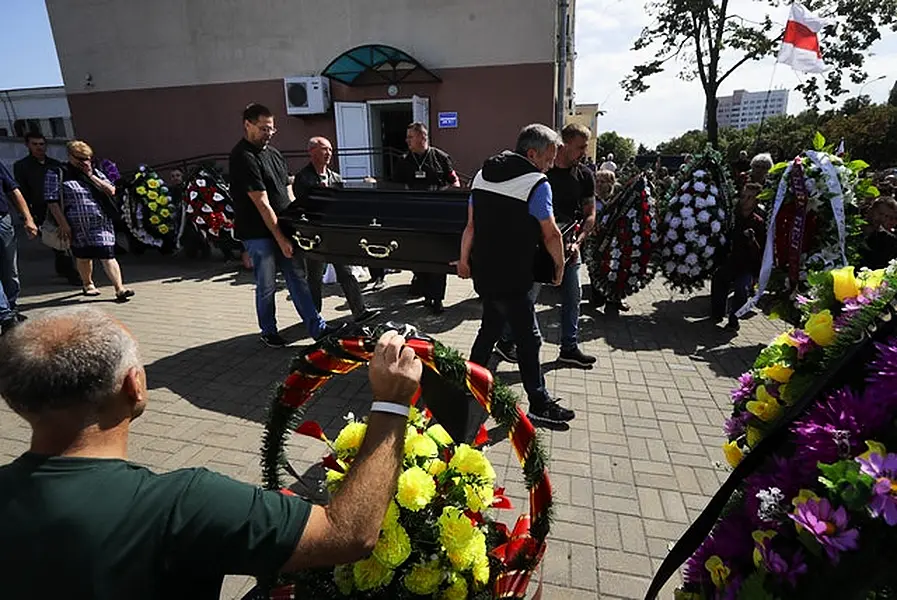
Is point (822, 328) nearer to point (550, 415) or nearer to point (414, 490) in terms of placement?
point (414, 490)

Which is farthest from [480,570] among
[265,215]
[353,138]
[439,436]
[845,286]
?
[353,138]

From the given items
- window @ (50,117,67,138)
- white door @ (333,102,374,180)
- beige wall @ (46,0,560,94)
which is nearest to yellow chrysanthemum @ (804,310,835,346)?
beige wall @ (46,0,560,94)

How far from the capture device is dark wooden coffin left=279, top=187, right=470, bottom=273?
3844 mm

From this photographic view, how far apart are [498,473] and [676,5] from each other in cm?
2054

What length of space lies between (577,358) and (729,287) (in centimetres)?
223

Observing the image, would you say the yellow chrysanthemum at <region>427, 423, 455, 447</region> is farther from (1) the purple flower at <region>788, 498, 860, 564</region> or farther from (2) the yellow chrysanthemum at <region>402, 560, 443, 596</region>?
(1) the purple flower at <region>788, 498, 860, 564</region>

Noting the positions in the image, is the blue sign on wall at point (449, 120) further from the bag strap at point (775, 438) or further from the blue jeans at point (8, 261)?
the bag strap at point (775, 438)

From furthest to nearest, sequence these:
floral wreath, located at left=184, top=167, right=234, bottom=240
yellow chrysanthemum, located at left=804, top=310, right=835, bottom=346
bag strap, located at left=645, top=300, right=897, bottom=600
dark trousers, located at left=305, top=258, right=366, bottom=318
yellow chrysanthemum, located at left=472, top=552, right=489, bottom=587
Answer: floral wreath, located at left=184, top=167, right=234, bottom=240
dark trousers, located at left=305, top=258, right=366, bottom=318
yellow chrysanthemum, located at left=472, top=552, right=489, bottom=587
yellow chrysanthemum, located at left=804, top=310, right=835, bottom=346
bag strap, located at left=645, top=300, right=897, bottom=600

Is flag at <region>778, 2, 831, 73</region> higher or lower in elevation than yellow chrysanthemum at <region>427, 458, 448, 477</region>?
higher

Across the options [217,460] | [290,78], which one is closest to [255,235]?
[217,460]

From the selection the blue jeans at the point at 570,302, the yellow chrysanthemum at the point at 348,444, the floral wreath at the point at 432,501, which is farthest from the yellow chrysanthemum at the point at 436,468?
the blue jeans at the point at 570,302

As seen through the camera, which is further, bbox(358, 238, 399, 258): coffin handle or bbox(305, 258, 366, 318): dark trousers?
bbox(305, 258, 366, 318): dark trousers

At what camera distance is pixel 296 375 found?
1.52m

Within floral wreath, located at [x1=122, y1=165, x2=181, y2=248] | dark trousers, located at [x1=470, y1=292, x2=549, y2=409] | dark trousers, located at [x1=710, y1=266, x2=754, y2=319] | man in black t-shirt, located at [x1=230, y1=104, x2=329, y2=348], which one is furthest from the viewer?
floral wreath, located at [x1=122, y1=165, x2=181, y2=248]
